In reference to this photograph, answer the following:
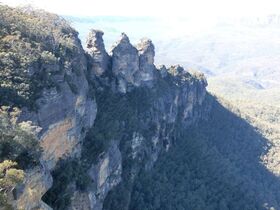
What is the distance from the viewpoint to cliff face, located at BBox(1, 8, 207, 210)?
46594 millimetres

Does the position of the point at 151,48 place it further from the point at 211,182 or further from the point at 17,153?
the point at 17,153

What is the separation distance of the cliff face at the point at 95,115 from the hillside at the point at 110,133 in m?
0.13

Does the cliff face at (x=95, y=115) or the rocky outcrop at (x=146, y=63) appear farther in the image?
the rocky outcrop at (x=146, y=63)

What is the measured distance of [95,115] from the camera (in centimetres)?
6206

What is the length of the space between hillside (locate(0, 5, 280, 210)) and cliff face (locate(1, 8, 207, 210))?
0.44 ft

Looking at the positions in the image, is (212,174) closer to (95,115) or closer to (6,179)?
(95,115)

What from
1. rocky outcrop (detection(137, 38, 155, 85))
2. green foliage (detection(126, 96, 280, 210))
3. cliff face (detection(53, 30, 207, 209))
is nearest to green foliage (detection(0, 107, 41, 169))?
cliff face (detection(53, 30, 207, 209))

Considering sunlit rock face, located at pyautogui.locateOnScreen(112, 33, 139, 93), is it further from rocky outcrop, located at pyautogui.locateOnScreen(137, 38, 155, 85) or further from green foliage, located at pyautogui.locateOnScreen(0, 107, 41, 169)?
green foliage, located at pyautogui.locateOnScreen(0, 107, 41, 169)

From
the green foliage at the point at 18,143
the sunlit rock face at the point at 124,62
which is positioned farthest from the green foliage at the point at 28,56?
the sunlit rock face at the point at 124,62

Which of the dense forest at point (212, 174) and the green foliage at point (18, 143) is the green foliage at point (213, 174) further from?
the green foliage at point (18, 143)

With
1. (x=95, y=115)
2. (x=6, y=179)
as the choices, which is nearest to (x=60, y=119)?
(x=95, y=115)

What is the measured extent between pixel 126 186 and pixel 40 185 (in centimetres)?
3012

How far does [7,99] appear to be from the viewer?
43.4m

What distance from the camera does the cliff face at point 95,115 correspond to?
46.6m
